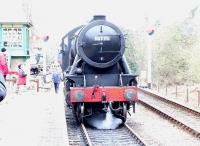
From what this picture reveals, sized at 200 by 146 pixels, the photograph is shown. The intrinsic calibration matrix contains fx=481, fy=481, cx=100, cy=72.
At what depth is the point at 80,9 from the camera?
63281 mm

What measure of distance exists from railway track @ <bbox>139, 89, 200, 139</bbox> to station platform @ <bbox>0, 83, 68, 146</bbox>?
3.34 m

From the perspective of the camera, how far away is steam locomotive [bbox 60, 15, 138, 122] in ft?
42.4

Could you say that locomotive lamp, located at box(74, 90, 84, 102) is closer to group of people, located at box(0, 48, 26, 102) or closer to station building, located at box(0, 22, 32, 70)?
group of people, located at box(0, 48, 26, 102)

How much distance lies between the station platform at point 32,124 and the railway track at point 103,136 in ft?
1.87

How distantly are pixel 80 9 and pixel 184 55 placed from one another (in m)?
34.2

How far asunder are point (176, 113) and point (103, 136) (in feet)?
15.5

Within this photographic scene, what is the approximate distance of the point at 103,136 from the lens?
476 inches

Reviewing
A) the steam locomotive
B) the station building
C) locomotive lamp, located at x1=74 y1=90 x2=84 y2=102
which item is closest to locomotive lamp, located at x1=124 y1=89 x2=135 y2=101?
the steam locomotive

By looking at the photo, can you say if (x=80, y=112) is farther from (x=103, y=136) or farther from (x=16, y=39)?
(x=16, y=39)

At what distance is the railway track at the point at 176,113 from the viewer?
13.1 m

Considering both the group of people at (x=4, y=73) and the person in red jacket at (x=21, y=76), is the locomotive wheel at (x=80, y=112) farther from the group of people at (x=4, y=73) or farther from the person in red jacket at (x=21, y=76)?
the person in red jacket at (x=21, y=76)

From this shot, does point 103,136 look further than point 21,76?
No

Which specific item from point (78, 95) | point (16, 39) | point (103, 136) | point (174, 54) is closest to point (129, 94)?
point (78, 95)

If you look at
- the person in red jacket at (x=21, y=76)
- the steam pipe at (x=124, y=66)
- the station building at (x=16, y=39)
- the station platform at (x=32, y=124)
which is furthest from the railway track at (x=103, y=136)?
the station building at (x=16, y=39)
